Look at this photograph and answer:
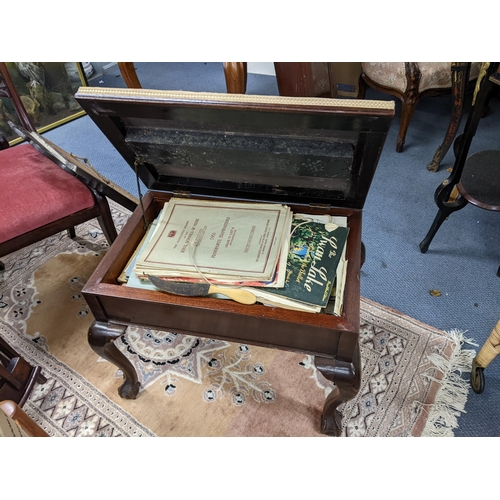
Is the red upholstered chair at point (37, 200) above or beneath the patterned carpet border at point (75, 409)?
above

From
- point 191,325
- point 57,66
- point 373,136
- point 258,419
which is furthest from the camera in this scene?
point 57,66

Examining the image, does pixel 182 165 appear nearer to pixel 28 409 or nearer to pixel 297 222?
Answer: pixel 297 222

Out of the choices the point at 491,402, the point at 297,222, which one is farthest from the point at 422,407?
the point at 297,222

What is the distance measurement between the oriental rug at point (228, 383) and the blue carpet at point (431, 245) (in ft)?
0.24

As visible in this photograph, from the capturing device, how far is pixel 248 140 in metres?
0.71

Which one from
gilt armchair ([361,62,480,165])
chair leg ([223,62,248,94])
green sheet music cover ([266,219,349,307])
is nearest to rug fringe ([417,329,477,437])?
green sheet music cover ([266,219,349,307])

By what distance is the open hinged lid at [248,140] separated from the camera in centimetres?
61

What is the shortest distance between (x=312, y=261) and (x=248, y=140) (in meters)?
0.28

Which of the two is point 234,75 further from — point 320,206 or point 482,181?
point 482,181

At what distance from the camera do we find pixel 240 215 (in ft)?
2.91

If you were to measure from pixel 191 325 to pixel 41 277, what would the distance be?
0.96m

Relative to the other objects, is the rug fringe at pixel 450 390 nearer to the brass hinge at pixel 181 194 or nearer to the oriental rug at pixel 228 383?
the oriental rug at pixel 228 383

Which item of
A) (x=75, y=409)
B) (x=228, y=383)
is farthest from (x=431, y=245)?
(x=75, y=409)

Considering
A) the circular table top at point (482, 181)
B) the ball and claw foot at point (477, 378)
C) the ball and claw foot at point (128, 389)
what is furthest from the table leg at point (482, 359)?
the ball and claw foot at point (128, 389)
